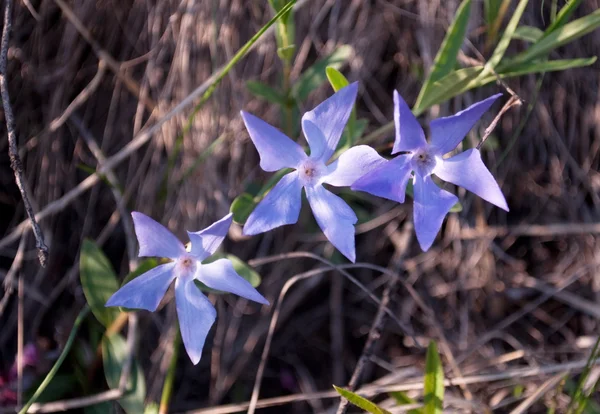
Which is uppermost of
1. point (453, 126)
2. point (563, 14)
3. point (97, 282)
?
point (563, 14)

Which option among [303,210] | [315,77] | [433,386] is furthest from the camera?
[303,210]

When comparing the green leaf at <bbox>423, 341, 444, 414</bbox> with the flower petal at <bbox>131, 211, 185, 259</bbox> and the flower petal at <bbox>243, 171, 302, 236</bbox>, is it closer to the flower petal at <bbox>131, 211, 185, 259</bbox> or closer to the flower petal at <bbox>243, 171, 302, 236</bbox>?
the flower petal at <bbox>243, 171, 302, 236</bbox>

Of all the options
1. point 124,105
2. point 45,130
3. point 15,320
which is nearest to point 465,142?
point 124,105

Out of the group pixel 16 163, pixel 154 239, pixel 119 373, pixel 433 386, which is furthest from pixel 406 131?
pixel 119 373

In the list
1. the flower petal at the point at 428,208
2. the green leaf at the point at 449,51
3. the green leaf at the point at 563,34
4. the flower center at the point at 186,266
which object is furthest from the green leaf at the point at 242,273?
the green leaf at the point at 563,34

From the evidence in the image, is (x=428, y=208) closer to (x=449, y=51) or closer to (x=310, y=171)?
(x=310, y=171)

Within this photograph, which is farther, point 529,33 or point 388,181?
point 529,33
